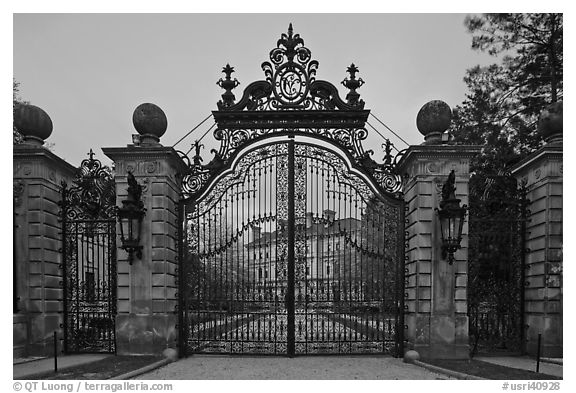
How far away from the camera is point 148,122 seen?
9.84m

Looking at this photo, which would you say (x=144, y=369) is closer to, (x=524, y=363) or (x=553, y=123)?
Answer: (x=524, y=363)

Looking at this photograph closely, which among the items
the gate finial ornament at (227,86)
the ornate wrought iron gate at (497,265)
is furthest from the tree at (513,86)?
the gate finial ornament at (227,86)

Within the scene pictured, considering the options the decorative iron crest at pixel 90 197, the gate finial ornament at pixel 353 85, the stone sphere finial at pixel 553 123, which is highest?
the gate finial ornament at pixel 353 85

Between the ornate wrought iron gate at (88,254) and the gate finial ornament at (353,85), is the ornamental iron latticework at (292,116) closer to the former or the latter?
the gate finial ornament at (353,85)

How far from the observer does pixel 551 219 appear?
965cm

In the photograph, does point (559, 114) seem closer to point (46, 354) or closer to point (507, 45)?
point (507, 45)

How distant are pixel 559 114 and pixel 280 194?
634 cm

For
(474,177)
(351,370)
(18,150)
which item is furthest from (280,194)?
(18,150)

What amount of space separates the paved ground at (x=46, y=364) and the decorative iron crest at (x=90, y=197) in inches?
120

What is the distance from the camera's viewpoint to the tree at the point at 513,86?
15055mm

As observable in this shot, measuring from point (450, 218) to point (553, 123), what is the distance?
3.39 metres

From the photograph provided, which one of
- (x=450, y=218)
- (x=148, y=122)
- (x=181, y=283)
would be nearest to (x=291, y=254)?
(x=181, y=283)

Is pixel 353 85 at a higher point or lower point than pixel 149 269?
higher

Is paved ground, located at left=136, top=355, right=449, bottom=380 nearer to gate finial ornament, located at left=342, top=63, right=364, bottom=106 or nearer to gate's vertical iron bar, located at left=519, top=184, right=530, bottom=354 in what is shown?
gate's vertical iron bar, located at left=519, top=184, right=530, bottom=354
